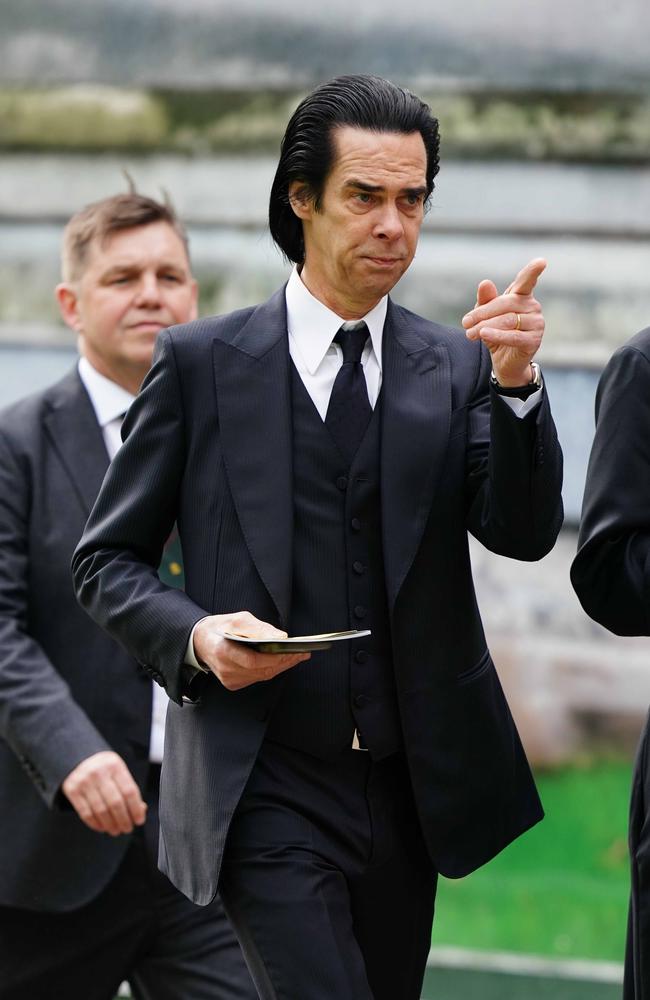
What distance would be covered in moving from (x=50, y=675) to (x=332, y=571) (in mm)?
1023

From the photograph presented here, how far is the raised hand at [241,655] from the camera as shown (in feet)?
10.0

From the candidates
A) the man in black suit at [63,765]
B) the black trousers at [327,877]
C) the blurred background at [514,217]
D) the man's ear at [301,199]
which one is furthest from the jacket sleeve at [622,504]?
the blurred background at [514,217]

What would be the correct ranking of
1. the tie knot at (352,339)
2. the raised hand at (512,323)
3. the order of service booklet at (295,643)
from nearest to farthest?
the order of service booklet at (295,643) < the raised hand at (512,323) < the tie knot at (352,339)

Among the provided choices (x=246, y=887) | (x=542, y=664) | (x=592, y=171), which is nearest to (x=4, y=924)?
(x=246, y=887)

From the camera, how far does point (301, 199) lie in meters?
3.46

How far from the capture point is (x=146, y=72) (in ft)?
21.5

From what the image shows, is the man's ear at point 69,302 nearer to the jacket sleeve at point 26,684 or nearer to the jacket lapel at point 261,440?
the jacket sleeve at point 26,684

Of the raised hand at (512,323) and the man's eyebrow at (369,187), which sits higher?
the man's eyebrow at (369,187)

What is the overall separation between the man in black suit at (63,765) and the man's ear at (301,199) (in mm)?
1022

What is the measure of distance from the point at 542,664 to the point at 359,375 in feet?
10.00

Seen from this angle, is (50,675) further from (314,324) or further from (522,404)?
(522,404)

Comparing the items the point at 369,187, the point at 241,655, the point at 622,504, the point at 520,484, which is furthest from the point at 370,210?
the point at 241,655

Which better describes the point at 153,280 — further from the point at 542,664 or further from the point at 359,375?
the point at 542,664

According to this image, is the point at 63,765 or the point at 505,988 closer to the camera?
the point at 63,765
